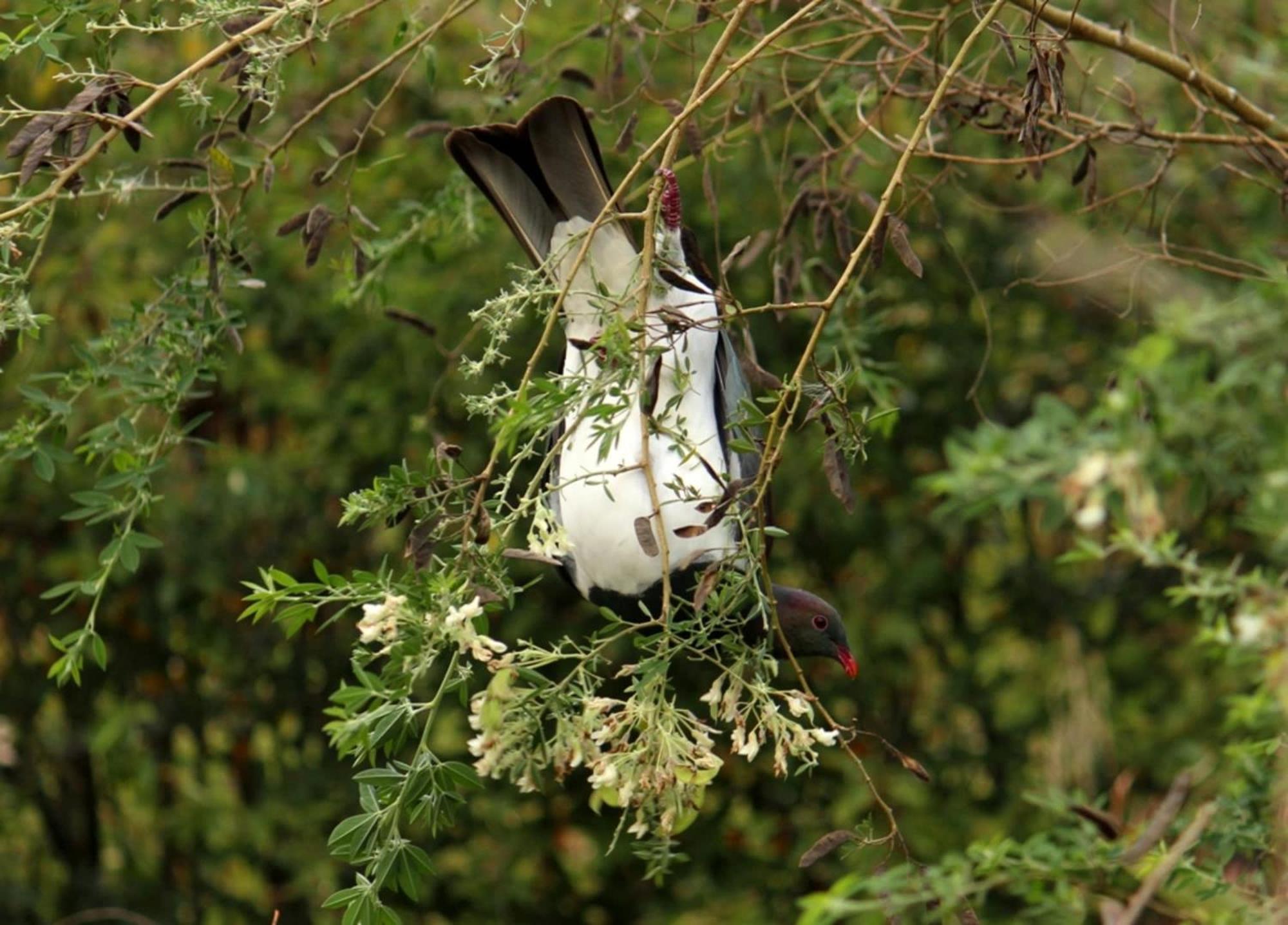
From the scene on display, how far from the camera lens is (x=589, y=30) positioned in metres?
2.72

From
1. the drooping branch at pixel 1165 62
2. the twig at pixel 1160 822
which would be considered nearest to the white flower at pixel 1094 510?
the twig at pixel 1160 822

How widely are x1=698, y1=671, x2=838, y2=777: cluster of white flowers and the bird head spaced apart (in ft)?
2.35

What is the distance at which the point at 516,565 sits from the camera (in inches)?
165

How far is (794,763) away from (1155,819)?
2947 mm

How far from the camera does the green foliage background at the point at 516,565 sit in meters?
4.04

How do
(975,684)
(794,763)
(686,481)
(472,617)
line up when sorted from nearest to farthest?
(472,617)
(686,481)
(794,763)
(975,684)

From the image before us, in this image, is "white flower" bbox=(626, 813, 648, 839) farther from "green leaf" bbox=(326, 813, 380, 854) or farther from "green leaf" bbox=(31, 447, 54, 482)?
"green leaf" bbox=(31, 447, 54, 482)

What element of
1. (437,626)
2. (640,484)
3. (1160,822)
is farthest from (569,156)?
(1160,822)

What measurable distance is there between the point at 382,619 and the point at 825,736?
476 mm

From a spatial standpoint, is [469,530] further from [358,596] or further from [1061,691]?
[1061,691]

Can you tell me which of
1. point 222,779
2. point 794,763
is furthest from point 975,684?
point 222,779

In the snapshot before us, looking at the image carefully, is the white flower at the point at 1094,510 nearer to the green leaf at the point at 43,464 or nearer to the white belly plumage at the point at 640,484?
the white belly plumage at the point at 640,484

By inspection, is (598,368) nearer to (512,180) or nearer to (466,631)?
(512,180)

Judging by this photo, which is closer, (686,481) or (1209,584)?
(1209,584)
